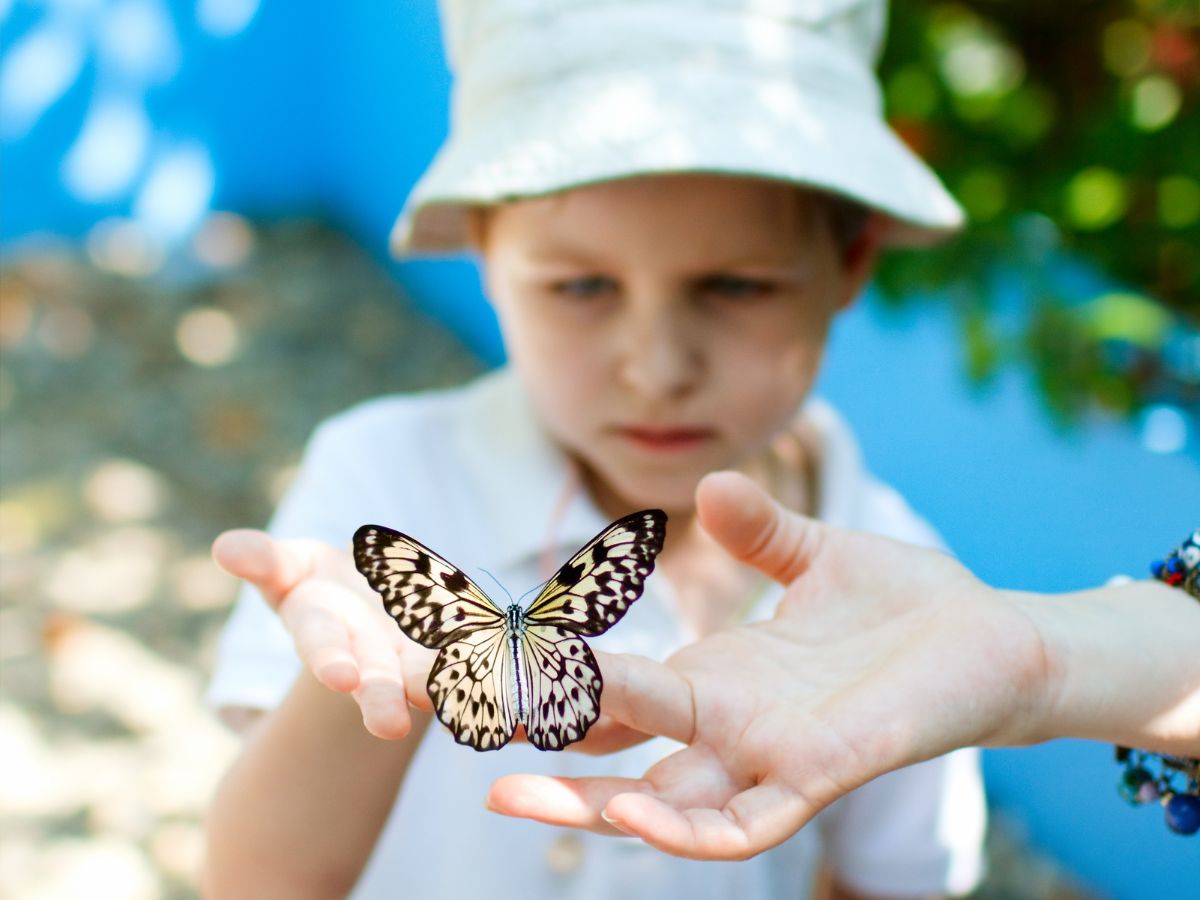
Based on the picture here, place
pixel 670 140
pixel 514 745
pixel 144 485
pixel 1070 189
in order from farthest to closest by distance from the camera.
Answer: pixel 144 485
pixel 1070 189
pixel 514 745
pixel 670 140

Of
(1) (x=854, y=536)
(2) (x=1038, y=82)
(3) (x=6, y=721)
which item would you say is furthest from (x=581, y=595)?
(2) (x=1038, y=82)

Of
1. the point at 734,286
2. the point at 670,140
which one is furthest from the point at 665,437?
the point at 670,140

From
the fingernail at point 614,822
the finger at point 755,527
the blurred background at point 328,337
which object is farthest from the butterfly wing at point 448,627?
the blurred background at point 328,337

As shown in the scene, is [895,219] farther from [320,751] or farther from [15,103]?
[15,103]

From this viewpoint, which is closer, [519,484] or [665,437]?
[665,437]

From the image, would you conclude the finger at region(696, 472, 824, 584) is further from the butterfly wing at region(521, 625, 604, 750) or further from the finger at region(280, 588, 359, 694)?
the finger at region(280, 588, 359, 694)

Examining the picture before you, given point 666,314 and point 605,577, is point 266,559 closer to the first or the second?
point 605,577

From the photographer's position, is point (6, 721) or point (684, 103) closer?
point (684, 103)
